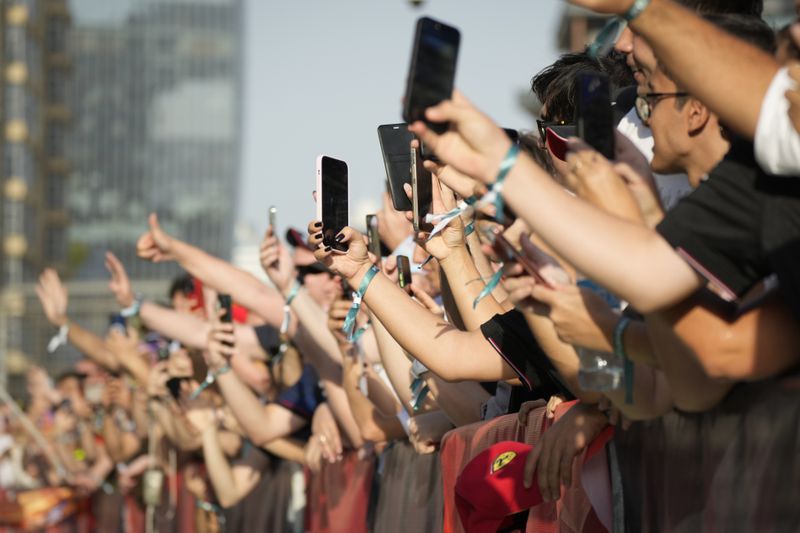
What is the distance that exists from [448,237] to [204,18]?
485 ft

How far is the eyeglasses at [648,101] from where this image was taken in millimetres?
3141

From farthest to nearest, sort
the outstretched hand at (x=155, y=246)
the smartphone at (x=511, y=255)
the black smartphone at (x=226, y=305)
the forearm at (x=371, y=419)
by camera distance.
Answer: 1. the outstretched hand at (x=155, y=246)
2. the black smartphone at (x=226, y=305)
3. the forearm at (x=371, y=419)
4. the smartphone at (x=511, y=255)

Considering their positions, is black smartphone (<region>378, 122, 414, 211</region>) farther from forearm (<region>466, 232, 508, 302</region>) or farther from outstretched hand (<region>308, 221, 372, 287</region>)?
outstretched hand (<region>308, 221, 372, 287</region>)

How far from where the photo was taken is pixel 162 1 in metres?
150

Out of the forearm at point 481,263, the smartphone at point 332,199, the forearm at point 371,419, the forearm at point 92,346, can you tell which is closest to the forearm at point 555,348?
the smartphone at point 332,199

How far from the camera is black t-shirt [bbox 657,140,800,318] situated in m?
2.66

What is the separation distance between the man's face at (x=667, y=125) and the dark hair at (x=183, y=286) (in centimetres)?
769

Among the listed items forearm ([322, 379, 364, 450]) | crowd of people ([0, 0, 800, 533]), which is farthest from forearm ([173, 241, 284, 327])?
forearm ([322, 379, 364, 450])

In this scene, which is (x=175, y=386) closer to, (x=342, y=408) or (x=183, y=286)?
(x=183, y=286)

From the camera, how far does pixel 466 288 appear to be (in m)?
4.60

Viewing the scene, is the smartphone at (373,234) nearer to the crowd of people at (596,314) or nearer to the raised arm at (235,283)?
the crowd of people at (596,314)

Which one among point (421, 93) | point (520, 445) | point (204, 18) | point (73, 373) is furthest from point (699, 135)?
point (204, 18)

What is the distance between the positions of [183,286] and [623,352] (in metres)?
8.34

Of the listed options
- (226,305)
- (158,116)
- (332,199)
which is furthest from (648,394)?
(158,116)
